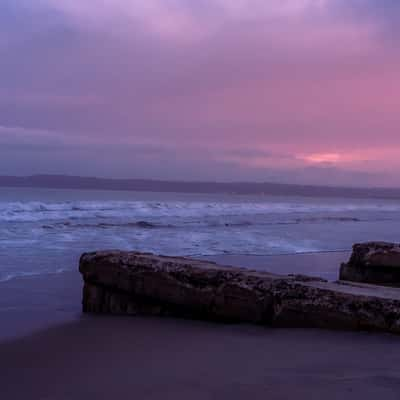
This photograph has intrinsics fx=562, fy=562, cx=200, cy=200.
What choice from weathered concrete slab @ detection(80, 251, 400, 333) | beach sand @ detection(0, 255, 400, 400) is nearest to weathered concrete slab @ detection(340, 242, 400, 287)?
weathered concrete slab @ detection(80, 251, 400, 333)

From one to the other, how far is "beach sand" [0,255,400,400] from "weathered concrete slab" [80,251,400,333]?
0.57 feet

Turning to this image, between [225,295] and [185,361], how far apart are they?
4.64ft

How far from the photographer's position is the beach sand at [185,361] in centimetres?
354

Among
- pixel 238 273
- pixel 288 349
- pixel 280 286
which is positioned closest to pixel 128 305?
pixel 238 273

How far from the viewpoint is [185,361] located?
4.28 metres

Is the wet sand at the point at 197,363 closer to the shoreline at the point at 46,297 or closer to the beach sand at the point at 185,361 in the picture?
the beach sand at the point at 185,361

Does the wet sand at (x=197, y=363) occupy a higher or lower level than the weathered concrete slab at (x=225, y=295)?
lower

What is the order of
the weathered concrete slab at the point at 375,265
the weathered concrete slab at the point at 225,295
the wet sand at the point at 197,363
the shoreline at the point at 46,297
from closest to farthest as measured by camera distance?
the wet sand at the point at 197,363 < the weathered concrete slab at the point at 225,295 < the shoreline at the point at 46,297 < the weathered concrete slab at the point at 375,265

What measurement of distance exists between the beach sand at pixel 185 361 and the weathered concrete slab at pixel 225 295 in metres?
0.17

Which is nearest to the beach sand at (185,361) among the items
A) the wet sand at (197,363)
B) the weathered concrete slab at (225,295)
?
the wet sand at (197,363)

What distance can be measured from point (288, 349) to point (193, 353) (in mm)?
760

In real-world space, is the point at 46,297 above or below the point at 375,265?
below

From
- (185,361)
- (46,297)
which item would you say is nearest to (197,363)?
(185,361)

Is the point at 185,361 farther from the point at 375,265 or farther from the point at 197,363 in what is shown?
the point at 375,265
